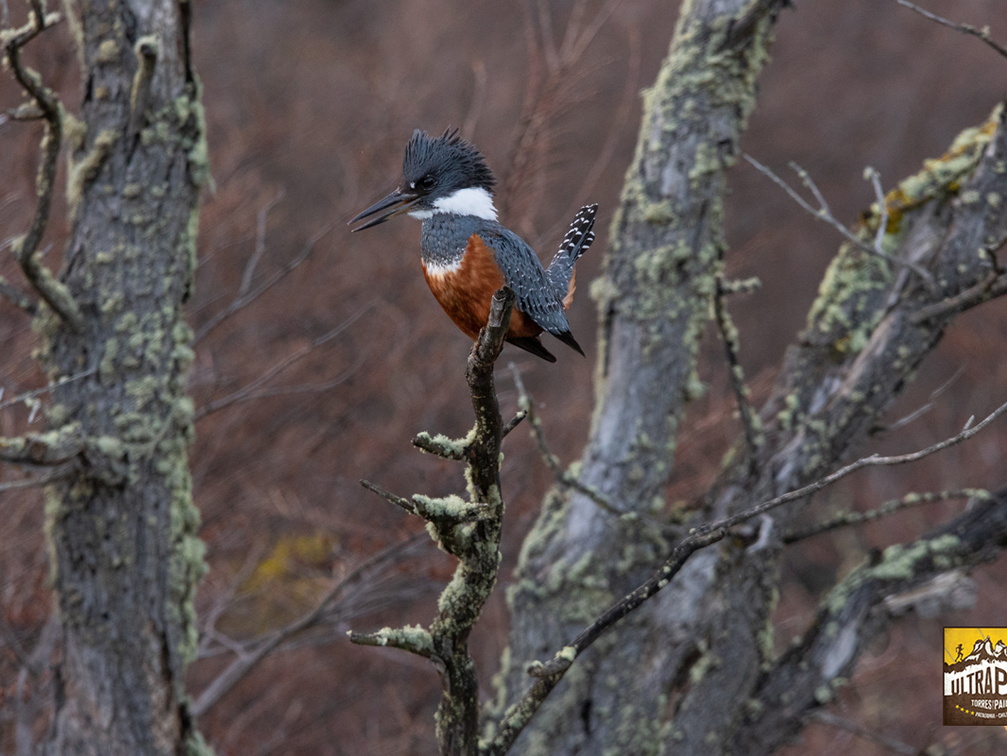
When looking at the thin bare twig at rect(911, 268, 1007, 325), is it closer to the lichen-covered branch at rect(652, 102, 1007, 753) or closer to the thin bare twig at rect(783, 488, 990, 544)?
the lichen-covered branch at rect(652, 102, 1007, 753)

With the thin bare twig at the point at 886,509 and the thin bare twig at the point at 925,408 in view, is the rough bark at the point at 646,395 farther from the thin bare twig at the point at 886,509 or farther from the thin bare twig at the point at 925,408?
the thin bare twig at the point at 925,408

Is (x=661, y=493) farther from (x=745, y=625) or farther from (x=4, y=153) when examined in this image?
(x=4, y=153)

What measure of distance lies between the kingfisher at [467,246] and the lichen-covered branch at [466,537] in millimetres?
226

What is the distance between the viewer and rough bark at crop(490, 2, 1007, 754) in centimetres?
369

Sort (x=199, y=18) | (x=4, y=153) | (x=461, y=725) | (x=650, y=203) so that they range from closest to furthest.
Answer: (x=461, y=725) → (x=650, y=203) → (x=4, y=153) → (x=199, y=18)

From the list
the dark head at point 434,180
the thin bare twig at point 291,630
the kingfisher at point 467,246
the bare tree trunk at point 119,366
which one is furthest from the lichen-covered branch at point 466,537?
the thin bare twig at point 291,630

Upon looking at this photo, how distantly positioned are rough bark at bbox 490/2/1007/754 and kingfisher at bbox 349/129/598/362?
1.47m

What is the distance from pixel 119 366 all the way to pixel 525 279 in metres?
1.70

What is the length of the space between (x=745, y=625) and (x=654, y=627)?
13.5 inches

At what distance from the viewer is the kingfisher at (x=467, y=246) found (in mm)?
2113

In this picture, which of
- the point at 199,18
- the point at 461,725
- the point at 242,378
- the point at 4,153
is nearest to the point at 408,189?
the point at 461,725

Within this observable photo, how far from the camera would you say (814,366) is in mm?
3793

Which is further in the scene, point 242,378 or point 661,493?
point 242,378

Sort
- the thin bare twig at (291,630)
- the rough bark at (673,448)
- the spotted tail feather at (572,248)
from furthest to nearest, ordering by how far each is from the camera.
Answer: the thin bare twig at (291,630), the rough bark at (673,448), the spotted tail feather at (572,248)
